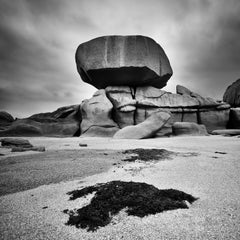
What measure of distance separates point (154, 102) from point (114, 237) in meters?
10.6

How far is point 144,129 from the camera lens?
7.96 m

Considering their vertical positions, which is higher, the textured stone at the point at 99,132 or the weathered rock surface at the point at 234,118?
the weathered rock surface at the point at 234,118

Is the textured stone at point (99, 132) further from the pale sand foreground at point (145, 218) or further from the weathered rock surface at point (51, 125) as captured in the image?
the pale sand foreground at point (145, 218)

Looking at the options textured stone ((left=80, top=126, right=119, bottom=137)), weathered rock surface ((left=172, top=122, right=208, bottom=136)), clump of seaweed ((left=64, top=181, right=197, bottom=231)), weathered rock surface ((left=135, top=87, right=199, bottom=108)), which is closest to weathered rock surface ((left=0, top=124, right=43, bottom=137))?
textured stone ((left=80, top=126, right=119, bottom=137))

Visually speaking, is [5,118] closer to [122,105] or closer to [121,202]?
[122,105]

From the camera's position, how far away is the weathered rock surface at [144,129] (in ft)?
25.1

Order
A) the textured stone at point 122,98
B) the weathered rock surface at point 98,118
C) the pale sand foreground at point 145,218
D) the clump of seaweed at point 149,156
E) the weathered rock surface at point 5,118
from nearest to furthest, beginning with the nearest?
the pale sand foreground at point 145,218 < the clump of seaweed at point 149,156 < the weathered rock surface at point 98,118 < the textured stone at point 122,98 < the weathered rock surface at point 5,118

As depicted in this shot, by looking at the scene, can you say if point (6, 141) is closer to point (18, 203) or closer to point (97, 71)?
point (18, 203)

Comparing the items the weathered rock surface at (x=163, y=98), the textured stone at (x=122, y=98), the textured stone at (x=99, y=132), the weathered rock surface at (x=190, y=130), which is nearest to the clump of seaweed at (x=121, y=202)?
the weathered rock surface at (x=190, y=130)

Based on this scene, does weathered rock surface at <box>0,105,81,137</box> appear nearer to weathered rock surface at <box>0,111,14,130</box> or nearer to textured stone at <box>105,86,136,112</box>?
weathered rock surface at <box>0,111,14,130</box>

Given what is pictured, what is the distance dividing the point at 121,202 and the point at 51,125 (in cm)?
992

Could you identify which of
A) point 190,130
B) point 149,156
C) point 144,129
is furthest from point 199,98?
point 149,156

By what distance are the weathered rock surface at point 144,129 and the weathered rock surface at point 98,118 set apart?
190cm

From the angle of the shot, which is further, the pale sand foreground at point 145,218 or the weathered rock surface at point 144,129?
the weathered rock surface at point 144,129
